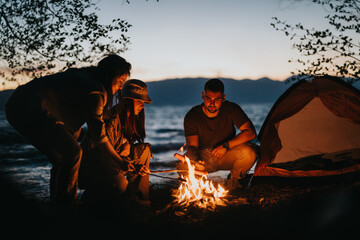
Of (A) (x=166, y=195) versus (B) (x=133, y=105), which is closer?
(B) (x=133, y=105)

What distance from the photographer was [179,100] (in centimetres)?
15088

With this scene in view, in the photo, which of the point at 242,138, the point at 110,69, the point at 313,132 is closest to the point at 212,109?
the point at 242,138

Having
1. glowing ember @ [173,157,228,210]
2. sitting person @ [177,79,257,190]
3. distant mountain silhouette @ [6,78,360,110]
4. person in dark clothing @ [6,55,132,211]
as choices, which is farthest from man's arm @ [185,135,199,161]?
distant mountain silhouette @ [6,78,360,110]

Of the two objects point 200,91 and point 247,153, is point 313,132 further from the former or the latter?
point 200,91

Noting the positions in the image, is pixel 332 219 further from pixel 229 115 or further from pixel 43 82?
pixel 43 82

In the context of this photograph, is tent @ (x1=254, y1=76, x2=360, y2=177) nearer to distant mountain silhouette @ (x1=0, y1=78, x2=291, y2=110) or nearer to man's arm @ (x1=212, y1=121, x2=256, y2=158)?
man's arm @ (x1=212, y1=121, x2=256, y2=158)

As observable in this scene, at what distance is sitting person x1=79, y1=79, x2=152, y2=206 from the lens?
3.35m

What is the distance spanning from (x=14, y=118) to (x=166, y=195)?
2.59 metres

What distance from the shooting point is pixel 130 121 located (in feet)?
12.6

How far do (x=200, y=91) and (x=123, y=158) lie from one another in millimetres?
162742

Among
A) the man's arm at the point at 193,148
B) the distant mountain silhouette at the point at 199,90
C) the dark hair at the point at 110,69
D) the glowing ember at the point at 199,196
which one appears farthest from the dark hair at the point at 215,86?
the distant mountain silhouette at the point at 199,90

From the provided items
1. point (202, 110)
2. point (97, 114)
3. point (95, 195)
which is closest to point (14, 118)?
point (97, 114)

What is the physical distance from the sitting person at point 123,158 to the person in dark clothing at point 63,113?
1.66ft

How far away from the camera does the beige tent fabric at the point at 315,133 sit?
19.0 ft
